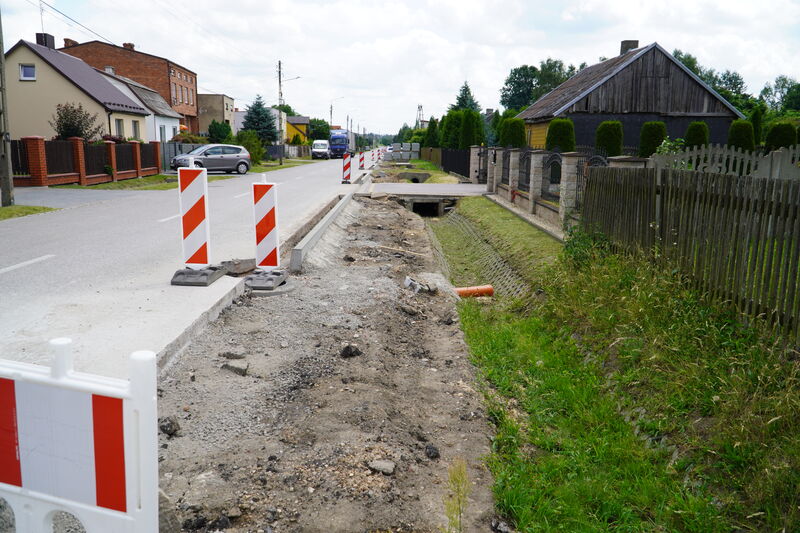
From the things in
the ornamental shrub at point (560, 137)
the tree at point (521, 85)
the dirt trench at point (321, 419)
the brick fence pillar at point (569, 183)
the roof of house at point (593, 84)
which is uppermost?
the tree at point (521, 85)

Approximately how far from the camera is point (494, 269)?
39.4 ft

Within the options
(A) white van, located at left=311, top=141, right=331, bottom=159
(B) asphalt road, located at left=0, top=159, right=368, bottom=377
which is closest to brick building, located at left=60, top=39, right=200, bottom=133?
(A) white van, located at left=311, top=141, right=331, bottom=159

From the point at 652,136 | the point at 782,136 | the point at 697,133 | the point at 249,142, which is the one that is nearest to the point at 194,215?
the point at 652,136

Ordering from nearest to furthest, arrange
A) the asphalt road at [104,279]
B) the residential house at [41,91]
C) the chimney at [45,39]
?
1. the asphalt road at [104,279]
2. the residential house at [41,91]
3. the chimney at [45,39]

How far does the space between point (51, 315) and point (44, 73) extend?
34368 millimetres

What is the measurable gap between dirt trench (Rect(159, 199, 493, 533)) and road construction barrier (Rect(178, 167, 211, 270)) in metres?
0.89

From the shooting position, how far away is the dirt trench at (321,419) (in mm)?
3479

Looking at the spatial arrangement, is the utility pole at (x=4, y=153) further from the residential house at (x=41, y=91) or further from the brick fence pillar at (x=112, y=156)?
the residential house at (x=41, y=91)

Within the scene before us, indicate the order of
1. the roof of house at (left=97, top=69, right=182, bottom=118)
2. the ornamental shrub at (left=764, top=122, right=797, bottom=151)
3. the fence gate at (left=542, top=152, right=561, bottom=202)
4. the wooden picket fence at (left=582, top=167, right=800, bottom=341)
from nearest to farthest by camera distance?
the wooden picket fence at (left=582, top=167, right=800, bottom=341)
the fence gate at (left=542, top=152, right=561, bottom=202)
the ornamental shrub at (left=764, top=122, right=797, bottom=151)
the roof of house at (left=97, top=69, right=182, bottom=118)

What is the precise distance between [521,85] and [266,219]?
10811 cm

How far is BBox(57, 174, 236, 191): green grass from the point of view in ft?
74.3

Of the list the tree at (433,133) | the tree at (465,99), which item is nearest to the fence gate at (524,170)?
the tree at (433,133)

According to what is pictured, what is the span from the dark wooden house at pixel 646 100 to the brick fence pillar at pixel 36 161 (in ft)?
74.5

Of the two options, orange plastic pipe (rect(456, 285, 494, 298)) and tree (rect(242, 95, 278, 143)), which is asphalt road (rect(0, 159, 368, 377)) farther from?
tree (rect(242, 95, 278, 143))
